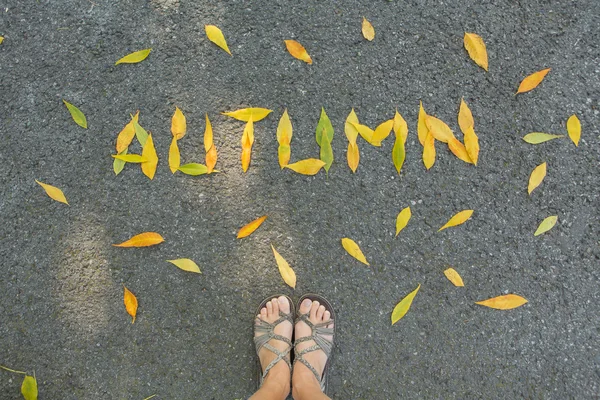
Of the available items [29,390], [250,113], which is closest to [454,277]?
[250,113]

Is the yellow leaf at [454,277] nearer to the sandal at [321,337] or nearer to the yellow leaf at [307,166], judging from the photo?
the sandal at [321,337]

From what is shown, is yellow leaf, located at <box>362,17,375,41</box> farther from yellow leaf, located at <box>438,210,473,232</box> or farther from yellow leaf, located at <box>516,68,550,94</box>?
yellow leaf, located at <box>438,210,473,232</box>

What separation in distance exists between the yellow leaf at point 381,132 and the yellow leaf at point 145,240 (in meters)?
0.97

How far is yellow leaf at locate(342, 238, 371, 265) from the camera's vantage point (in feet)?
6.25

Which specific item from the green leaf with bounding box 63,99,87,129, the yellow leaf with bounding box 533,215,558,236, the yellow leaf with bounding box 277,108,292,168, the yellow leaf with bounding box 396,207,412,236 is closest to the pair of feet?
the yellow leaf with bounding box 396,207,412,236

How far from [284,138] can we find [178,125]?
1.48 ft

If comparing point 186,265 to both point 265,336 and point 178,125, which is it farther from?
point 178,125

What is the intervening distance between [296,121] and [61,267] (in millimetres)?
1147

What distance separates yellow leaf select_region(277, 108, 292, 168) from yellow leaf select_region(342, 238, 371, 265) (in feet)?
1.33

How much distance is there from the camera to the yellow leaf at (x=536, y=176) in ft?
6.29

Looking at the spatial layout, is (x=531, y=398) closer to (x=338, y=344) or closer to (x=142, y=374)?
(x=338, y=344)

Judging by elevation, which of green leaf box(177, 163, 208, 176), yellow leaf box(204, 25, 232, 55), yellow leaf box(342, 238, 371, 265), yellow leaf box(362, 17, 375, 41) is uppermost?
yellow leaf box(362, 17, 375, 41)

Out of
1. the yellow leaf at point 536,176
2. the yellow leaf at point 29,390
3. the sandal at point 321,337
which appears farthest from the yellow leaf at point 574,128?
the yellow leaf at point 29,390

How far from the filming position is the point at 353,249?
6.26ft
